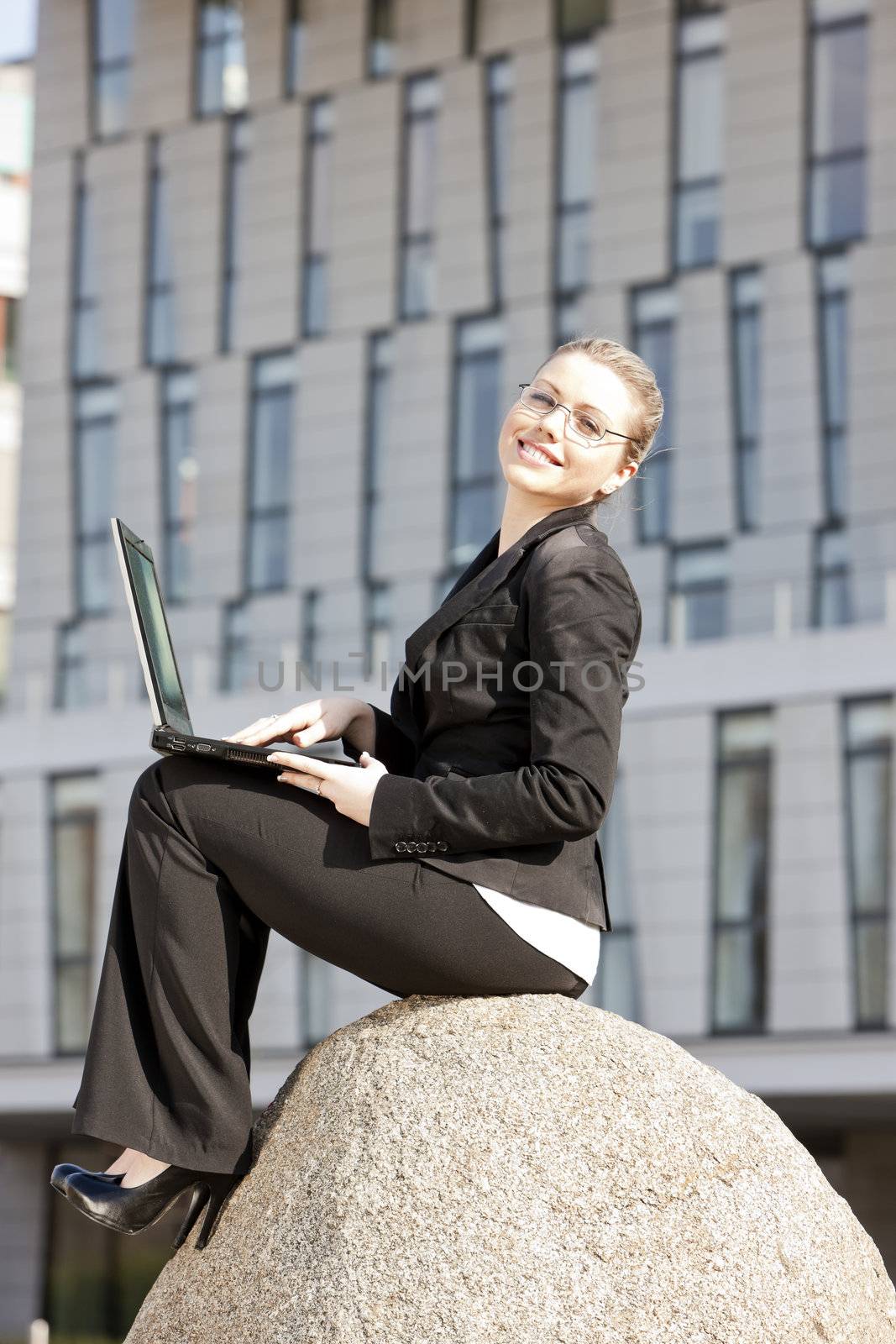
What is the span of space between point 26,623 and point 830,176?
38.7 feet

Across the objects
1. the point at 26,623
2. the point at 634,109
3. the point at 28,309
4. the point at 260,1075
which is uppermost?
the point at 634,109

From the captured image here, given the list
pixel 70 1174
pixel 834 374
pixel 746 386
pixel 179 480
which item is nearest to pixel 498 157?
pixel 746 386

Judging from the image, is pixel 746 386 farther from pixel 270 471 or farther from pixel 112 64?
pixel 112 64

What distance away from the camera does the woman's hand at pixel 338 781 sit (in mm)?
3842

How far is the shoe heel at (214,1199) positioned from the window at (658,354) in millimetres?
19427

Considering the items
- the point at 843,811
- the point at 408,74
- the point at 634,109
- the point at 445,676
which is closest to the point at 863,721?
the point at 843,811

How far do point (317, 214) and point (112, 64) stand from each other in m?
4.23

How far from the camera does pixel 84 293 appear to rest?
2766 centimetres

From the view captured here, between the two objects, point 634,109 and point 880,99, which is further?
point 634,109

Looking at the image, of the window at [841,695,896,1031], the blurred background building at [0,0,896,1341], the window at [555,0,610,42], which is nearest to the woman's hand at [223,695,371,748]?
the blurred background building at [0,0,896,1341]

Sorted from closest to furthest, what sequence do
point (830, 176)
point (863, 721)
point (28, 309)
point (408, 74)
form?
1. point (863, 721)
2. point (830, 176)
3. point (408, 74)
4. point (28, 309)

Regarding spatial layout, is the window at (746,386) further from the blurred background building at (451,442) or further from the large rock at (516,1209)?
the large rock at (516,1209)

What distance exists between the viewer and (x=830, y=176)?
23.0 m

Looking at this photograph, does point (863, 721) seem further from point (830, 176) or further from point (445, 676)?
point (445, 676)
